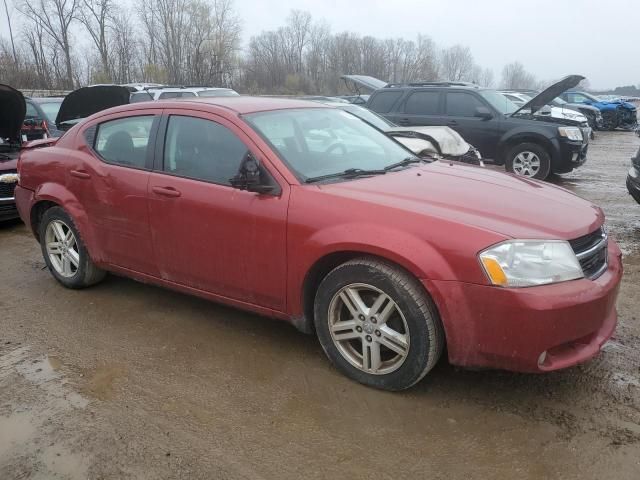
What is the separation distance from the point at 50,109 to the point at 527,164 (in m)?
9.27

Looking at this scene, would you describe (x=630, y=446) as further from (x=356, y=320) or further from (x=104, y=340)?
(x=104, y=340)

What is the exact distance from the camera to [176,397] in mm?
3084

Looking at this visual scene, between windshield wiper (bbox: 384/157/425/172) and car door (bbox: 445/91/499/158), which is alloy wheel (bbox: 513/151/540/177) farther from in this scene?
windshield wiper (bbox: 384/157/425/172)

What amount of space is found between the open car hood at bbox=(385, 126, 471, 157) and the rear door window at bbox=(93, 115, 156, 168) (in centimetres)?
370

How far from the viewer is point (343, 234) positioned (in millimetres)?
2982

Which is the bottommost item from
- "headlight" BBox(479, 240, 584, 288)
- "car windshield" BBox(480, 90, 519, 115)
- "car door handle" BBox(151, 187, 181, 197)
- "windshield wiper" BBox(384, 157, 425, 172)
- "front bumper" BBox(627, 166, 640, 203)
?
"front bumper" BBox(627, 166, 640, 203)

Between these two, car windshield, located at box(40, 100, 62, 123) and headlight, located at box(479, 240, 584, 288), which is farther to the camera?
car windshield, located at box(40, 100, 62, 123)

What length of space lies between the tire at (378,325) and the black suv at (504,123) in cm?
775

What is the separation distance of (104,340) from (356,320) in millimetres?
1854

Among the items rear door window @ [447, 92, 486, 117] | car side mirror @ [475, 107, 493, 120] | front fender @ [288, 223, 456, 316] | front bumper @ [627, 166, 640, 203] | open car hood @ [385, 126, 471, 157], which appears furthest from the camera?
rear door window @ [447, 92, 486, 117]

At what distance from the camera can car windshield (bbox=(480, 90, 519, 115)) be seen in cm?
1023

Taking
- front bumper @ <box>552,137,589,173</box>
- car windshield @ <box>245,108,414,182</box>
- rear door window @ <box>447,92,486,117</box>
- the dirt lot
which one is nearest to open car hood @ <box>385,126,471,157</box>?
rear door window @ <box>447,92,486,117</box>

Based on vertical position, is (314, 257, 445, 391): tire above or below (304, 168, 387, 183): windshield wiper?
below

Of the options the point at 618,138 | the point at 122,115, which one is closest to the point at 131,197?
the point at 122,115
